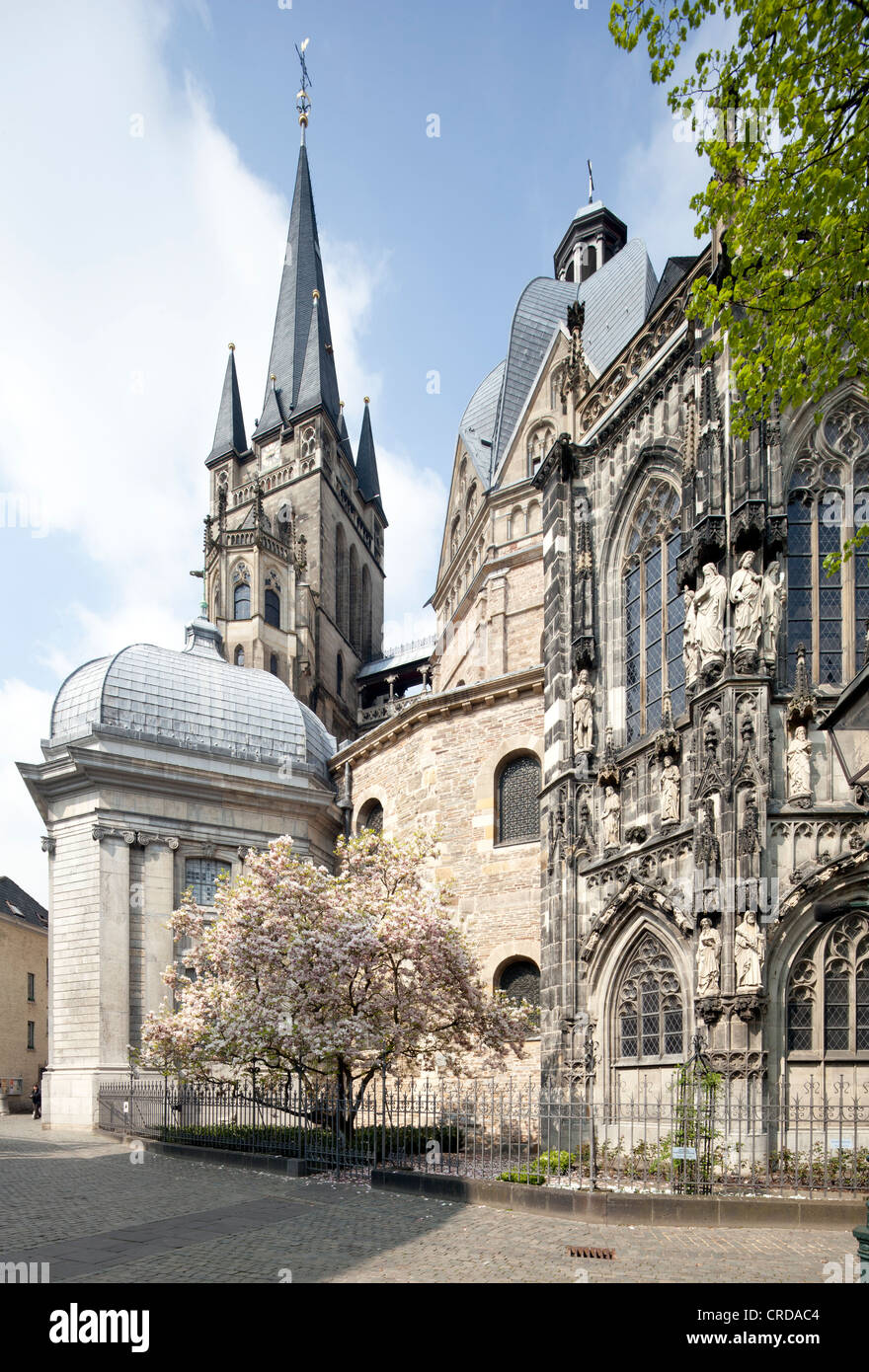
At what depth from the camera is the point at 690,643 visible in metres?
14.8

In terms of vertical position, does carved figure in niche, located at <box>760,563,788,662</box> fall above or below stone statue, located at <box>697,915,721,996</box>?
above

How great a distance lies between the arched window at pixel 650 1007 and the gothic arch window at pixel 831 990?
1.78 m

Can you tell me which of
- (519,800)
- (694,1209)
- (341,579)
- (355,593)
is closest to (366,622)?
(355,593)

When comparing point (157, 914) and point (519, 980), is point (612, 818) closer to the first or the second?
point (519, 980)

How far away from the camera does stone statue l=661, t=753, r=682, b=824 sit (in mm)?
15070

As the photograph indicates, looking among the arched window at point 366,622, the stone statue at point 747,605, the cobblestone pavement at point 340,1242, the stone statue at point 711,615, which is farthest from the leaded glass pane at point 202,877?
the arched window at point 366,622

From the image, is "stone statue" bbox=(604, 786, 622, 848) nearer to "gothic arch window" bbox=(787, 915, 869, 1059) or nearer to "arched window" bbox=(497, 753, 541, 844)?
"gothic arch window" bbox=(787, 915, 869, 1059)

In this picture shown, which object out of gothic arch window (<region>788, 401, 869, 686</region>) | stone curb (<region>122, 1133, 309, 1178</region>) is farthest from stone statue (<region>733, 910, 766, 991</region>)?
stone curb (<region>122, 1133, 309, 1178</region>)

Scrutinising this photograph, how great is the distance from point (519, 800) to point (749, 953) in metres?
10.6

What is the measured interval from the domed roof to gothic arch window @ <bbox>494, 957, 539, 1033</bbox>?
10.7 meters

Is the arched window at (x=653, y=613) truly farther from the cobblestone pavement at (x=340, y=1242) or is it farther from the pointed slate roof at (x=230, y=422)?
the pointed slate roof at (x=230, y=422)
